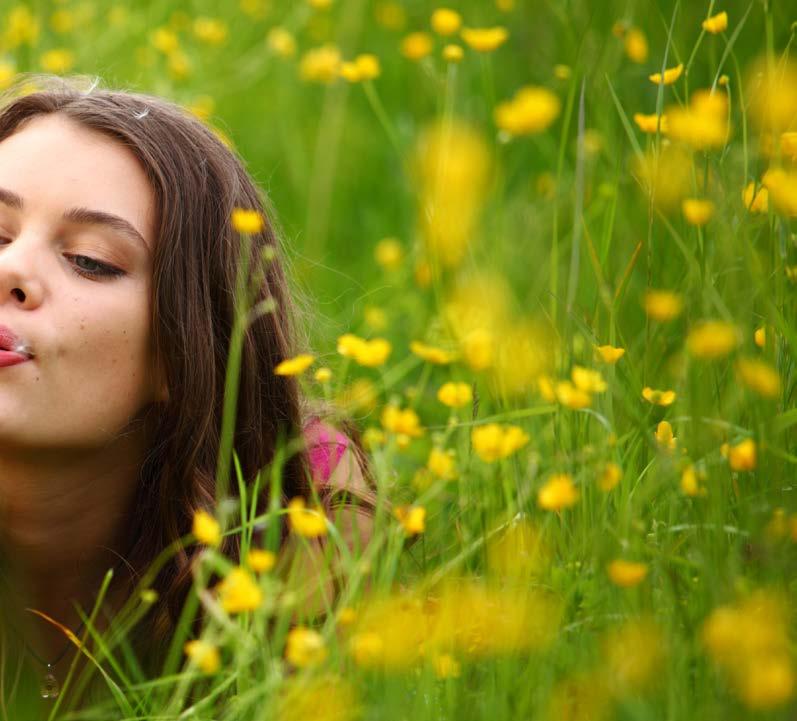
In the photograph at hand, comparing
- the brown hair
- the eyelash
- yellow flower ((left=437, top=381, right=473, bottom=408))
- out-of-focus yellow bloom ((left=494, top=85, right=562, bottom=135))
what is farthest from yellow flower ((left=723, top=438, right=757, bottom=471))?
the eyelash

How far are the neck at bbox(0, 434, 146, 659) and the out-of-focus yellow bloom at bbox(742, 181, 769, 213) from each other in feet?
3.08

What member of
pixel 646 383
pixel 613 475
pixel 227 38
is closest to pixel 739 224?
pixel 646 383

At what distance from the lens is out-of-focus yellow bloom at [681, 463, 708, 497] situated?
1187 mm

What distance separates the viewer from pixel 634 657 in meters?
1.06

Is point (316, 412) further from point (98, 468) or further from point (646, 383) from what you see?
point (646, 383)

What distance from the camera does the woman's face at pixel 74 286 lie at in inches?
61.0

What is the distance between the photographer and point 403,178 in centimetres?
327

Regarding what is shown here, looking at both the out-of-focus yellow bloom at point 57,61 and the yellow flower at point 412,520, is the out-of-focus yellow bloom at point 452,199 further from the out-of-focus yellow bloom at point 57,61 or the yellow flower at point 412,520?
the out-of-focus yellow bloom at point 57,61

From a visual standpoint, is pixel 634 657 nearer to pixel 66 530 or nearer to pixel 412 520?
pixel 412 520

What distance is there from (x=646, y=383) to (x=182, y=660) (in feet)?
2.65

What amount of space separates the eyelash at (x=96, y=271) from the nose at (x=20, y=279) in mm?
70

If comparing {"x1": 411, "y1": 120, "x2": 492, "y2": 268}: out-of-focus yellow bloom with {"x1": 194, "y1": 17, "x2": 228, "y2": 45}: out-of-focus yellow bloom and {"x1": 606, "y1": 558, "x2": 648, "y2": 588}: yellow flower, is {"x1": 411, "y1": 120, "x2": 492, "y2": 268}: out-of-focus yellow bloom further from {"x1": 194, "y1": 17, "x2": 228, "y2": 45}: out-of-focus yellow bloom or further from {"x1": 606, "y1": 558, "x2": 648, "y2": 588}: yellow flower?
{"x1": 194, "y1": 17, "x2": 228, "y2": 45}: out-of-focus yellow bloom

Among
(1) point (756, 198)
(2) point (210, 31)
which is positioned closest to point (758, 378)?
(1) point (756, 198)

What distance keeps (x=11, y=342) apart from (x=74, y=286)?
121 mm
